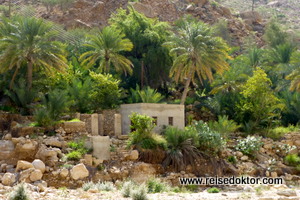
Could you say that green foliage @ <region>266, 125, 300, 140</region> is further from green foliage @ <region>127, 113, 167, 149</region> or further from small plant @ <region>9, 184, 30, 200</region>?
small plant @ <region>9, 184, 30, 200</region>

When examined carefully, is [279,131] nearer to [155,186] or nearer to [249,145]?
[249,145]

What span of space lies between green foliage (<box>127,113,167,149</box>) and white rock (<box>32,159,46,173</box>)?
519cm

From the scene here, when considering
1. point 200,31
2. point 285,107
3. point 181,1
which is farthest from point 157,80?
point 181,1

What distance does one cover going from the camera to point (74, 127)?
24.5 m

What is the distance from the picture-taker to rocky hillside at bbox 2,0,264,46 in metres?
52.5

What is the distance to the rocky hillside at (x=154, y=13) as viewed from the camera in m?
52.5

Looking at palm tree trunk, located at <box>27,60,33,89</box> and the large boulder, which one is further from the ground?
palm tree trunk, located at <box>27,60,33,89</box>

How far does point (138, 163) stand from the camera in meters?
23.3

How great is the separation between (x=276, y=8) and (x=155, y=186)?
65827 mm

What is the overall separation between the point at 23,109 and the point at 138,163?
8.55 metres

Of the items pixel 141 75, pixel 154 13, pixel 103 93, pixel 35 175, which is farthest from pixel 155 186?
pixel 154 13

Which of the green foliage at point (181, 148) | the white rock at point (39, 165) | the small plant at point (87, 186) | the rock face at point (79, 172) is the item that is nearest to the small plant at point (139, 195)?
the small plant at point (87, 186)

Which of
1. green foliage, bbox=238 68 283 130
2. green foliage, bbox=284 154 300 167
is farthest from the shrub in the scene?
green foliage, bbox=238 68 283 130

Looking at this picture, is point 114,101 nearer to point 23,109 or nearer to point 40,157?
point 23,109
